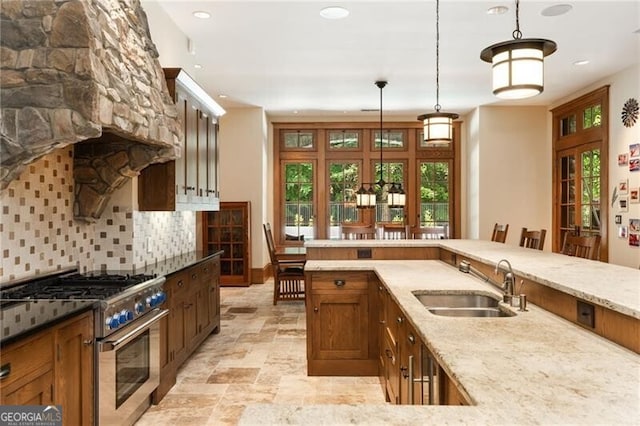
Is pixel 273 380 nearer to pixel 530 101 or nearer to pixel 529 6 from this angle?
pixel 529 6

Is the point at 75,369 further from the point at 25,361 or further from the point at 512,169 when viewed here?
the point at 512,169

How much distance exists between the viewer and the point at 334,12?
13.9 feet

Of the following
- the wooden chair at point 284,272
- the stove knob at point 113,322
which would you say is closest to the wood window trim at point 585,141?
the wooden chair at point 284,272

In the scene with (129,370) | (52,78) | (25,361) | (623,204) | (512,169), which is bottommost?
(129,370)

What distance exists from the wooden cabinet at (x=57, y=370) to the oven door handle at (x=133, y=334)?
0.24 feet

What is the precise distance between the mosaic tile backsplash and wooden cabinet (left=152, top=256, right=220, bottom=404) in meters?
0.38

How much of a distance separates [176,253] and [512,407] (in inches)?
156

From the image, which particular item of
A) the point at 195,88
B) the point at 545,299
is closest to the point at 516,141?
the point at 195,88

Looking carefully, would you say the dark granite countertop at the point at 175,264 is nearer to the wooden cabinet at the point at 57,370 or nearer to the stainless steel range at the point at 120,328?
the stainless steel range at the point at 120,328

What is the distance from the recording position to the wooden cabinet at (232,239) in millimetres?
8078

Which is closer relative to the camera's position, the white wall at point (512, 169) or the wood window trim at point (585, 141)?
the wood window trim at point (585, 141)

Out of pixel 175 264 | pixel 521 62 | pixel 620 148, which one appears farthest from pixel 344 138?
pixel 521 62

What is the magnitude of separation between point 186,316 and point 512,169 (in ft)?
21.8

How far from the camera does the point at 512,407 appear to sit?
1184 mm
